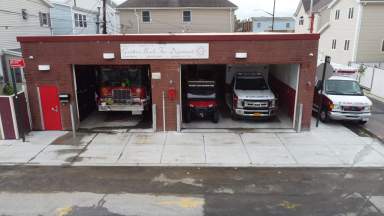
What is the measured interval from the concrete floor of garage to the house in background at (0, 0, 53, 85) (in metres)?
10.5

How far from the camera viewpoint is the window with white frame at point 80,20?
3123 centimetres

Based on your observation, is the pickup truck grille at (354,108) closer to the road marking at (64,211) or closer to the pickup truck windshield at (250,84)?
the pickup truck windshield at (250,84)

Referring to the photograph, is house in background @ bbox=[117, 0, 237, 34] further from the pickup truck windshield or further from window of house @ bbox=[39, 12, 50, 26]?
the pickup truck windshield

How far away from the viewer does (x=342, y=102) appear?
14078mm

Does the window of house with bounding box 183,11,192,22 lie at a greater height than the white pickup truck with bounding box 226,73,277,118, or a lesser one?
greater

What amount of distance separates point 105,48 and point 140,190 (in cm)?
668

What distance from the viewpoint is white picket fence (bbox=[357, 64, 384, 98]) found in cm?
2075

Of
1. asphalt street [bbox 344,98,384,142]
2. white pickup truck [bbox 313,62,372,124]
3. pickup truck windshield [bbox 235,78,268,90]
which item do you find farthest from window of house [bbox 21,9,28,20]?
asphalt street [bbox 344,98,384,142]

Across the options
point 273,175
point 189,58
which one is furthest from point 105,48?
point 273,175

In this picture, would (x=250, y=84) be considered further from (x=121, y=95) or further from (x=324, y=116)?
(x=121, y=95)

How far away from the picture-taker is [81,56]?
42.4 ft

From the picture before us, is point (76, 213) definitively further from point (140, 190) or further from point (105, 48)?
point (105, 48)

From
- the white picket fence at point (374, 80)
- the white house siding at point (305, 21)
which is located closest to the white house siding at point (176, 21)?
the white house siding at point (305, 21)

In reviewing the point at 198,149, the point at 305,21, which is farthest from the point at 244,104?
the point at 305,21
